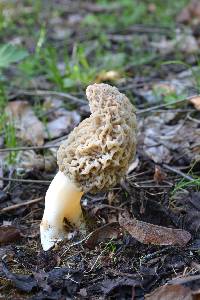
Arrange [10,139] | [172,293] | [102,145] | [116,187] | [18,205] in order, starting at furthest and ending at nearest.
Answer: [10,139], [116,187], [18,205], [102,145], [172,293]

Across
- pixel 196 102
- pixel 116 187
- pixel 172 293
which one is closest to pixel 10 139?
pixel 116 187

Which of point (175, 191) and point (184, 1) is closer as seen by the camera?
point (175, 191)

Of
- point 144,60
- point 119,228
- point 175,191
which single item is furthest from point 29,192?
point 144,60

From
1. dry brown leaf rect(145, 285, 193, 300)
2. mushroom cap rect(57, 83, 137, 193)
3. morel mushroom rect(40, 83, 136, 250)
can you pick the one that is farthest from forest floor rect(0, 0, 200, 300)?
mushroom cap rect(57, 83, 137, 193)

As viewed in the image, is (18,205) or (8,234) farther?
(18,205)

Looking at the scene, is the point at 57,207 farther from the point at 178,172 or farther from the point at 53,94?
the point at 53,94

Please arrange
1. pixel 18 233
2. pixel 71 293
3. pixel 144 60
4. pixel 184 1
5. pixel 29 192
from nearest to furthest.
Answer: pixel 71 293 < pixel 18 233 < pixel 29 192 < pixel 144 60 < pixel 184 1

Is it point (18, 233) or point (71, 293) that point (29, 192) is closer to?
point (18, 233)
